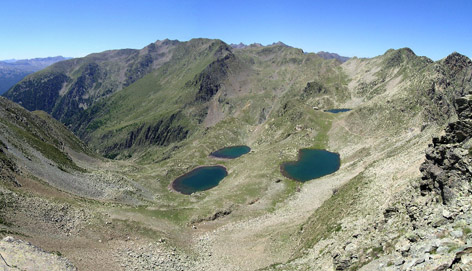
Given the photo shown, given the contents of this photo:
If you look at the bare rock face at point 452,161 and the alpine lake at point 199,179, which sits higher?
the bare rock face at point 452,161

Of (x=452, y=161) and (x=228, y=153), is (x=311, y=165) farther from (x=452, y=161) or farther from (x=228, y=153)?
(x=452, y=161)

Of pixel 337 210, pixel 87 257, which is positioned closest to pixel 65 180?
pixel 87 257

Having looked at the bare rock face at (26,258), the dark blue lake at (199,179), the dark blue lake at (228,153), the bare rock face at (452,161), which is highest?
the bare rock face at (452,161)

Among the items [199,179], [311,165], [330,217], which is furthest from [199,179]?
[330,217]

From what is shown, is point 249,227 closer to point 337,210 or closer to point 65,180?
point 337,210

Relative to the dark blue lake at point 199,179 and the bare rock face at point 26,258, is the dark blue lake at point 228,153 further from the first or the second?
the bare rock face at point 26,258

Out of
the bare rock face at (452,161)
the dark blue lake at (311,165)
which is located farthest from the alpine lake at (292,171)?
the bare rock face at (452,161)

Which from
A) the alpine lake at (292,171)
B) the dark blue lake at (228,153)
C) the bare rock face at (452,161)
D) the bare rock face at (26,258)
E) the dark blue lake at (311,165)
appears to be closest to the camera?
the bare rock face at (452,161)

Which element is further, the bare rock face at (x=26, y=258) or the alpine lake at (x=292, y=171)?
the alpine lake at (x=292, y=171)
